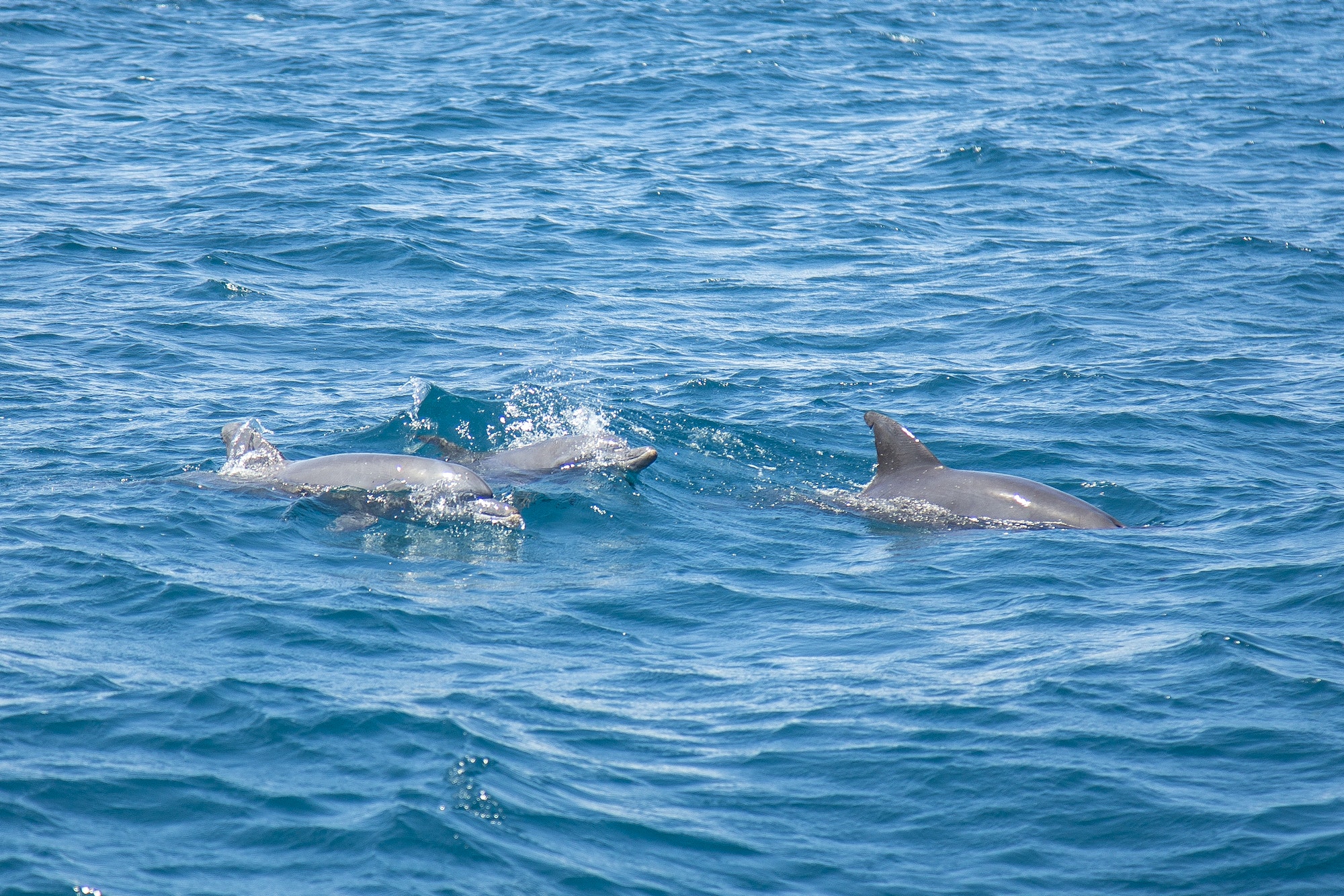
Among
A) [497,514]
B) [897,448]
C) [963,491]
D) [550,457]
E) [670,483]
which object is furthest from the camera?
[550,457]

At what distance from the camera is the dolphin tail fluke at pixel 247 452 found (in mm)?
13758

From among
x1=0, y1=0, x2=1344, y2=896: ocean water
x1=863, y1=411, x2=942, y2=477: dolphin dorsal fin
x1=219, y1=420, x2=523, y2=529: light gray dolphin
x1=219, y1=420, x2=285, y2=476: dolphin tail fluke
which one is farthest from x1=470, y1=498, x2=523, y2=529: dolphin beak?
x1=863, y1=411, x2=942, y2=477: dolphin dorsal fin

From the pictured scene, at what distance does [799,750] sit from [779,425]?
7.47m

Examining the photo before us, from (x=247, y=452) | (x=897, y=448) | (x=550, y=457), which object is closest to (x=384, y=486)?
(x=247, y=452)

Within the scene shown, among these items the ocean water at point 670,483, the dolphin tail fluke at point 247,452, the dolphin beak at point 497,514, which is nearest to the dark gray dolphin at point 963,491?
the ocean water at point 670,483

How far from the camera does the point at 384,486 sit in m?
13.1

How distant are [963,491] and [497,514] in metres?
4.59

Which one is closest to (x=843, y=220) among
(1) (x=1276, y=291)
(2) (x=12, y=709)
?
(1) (x=1276, y=291)

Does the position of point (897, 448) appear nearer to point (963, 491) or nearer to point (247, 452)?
point (963, 491)

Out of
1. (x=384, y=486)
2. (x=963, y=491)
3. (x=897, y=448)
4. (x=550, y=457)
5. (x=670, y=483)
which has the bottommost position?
(x=670, y=483)

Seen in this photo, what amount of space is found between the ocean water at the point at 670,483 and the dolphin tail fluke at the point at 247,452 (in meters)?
0.48

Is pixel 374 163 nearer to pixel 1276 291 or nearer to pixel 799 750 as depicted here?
pixel 1276 291

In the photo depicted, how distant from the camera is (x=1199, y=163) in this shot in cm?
2770

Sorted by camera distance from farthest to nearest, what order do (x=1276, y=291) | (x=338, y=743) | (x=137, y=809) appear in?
1. (x=1276, y=291)
2. (x=338, y=743)
3. (x=137, y=809)
